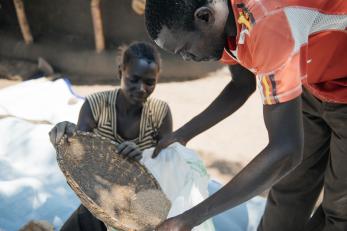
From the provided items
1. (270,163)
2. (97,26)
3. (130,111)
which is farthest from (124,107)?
(97,26)

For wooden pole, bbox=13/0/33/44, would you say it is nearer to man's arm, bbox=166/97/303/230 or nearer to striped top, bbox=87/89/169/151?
striped top, bbox=87/89/169/151

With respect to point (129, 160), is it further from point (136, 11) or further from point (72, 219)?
point (136, 11)

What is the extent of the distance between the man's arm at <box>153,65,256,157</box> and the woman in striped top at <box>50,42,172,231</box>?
0.31 meters

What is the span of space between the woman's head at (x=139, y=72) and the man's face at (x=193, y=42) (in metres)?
0.74

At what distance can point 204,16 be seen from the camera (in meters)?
1.12

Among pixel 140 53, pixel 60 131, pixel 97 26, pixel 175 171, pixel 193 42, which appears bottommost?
pixel 97 26

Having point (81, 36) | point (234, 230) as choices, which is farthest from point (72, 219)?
point (81, 36)

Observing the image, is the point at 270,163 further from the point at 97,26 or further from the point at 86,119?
the point at 97,26

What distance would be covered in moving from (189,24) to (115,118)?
1.00m

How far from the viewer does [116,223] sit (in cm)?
136

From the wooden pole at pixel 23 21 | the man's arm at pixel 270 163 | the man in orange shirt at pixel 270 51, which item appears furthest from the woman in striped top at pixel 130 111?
the wooden pole at pixel 23 21

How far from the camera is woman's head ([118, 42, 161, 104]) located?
1944mm

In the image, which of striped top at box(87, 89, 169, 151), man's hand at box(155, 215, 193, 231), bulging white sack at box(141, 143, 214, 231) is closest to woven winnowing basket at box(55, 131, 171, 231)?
bulging white sack at box(141, 143, 214, 231)

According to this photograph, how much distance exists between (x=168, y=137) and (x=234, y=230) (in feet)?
2.47
